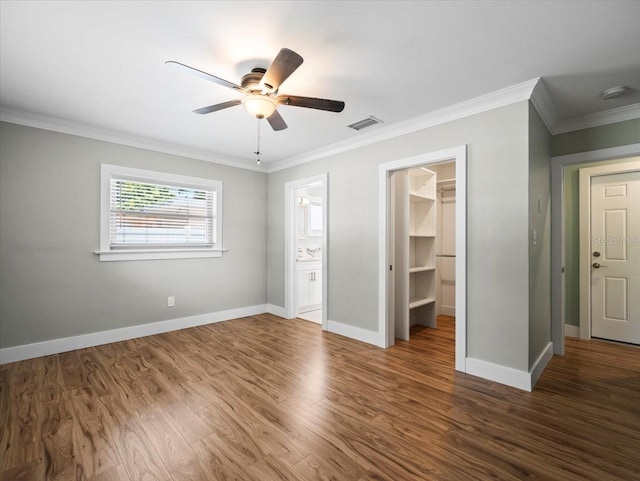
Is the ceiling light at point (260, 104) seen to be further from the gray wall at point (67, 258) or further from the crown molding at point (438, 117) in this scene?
the gray wall at point (67, 258)

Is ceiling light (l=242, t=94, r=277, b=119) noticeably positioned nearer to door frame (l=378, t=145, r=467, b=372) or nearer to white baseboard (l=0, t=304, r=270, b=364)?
door frame (l=378, t=145, r=467, b=372)

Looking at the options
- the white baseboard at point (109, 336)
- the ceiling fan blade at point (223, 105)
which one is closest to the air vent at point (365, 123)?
the ceiling fan blade at point (223, 105)

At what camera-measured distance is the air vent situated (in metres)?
3.24

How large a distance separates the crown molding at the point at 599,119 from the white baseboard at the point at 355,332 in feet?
10.1

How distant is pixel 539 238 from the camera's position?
2869mm

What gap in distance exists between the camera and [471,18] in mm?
1773

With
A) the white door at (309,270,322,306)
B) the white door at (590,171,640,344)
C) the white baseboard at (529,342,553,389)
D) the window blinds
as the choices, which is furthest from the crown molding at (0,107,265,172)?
the white door at (590,171,640,344)

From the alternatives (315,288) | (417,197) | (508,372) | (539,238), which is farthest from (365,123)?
(315,288)

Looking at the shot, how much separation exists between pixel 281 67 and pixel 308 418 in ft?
7.74

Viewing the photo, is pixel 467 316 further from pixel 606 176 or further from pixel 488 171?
pixel 606 176

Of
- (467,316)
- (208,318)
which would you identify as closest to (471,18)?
(467,316)

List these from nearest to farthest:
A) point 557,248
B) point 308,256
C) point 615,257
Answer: point 557,248, point 615,257, point 308,256

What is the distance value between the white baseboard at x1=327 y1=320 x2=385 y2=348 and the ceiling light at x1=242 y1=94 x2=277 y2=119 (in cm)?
272

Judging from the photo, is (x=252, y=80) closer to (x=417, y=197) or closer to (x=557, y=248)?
(x=417, y=197)
